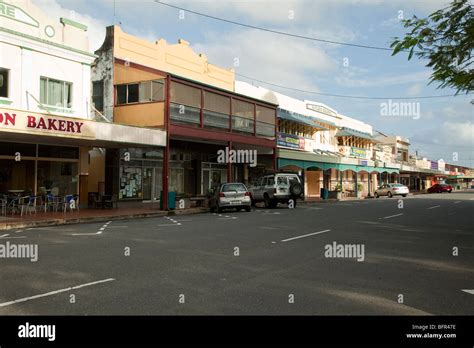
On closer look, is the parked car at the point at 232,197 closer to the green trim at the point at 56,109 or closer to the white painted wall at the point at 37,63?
the white painted wall at the point at 37,63

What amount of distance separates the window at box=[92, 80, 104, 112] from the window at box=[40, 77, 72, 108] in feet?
13.2

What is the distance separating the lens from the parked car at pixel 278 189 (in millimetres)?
24891

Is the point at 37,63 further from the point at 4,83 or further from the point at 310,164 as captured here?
the point at 310,164

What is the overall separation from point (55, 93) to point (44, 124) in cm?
382

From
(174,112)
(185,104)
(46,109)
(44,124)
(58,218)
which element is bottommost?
(58,218)

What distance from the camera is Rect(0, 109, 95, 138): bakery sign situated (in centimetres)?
1543

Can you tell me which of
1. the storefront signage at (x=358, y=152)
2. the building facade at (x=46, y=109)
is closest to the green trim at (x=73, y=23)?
the building facade at (x=46, y=109)

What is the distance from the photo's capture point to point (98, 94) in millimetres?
24641

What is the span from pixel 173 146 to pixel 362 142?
32.9 m

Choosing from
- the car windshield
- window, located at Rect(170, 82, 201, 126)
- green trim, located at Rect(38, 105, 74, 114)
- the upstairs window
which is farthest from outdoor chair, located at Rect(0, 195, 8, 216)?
the car windshield

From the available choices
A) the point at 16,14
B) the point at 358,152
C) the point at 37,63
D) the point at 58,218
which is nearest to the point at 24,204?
the point at 58,218

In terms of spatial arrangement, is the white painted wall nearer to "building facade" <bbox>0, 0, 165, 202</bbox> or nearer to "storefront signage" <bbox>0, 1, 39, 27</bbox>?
"building facade" <bbox>0, 0, 165, 202</bbox>
